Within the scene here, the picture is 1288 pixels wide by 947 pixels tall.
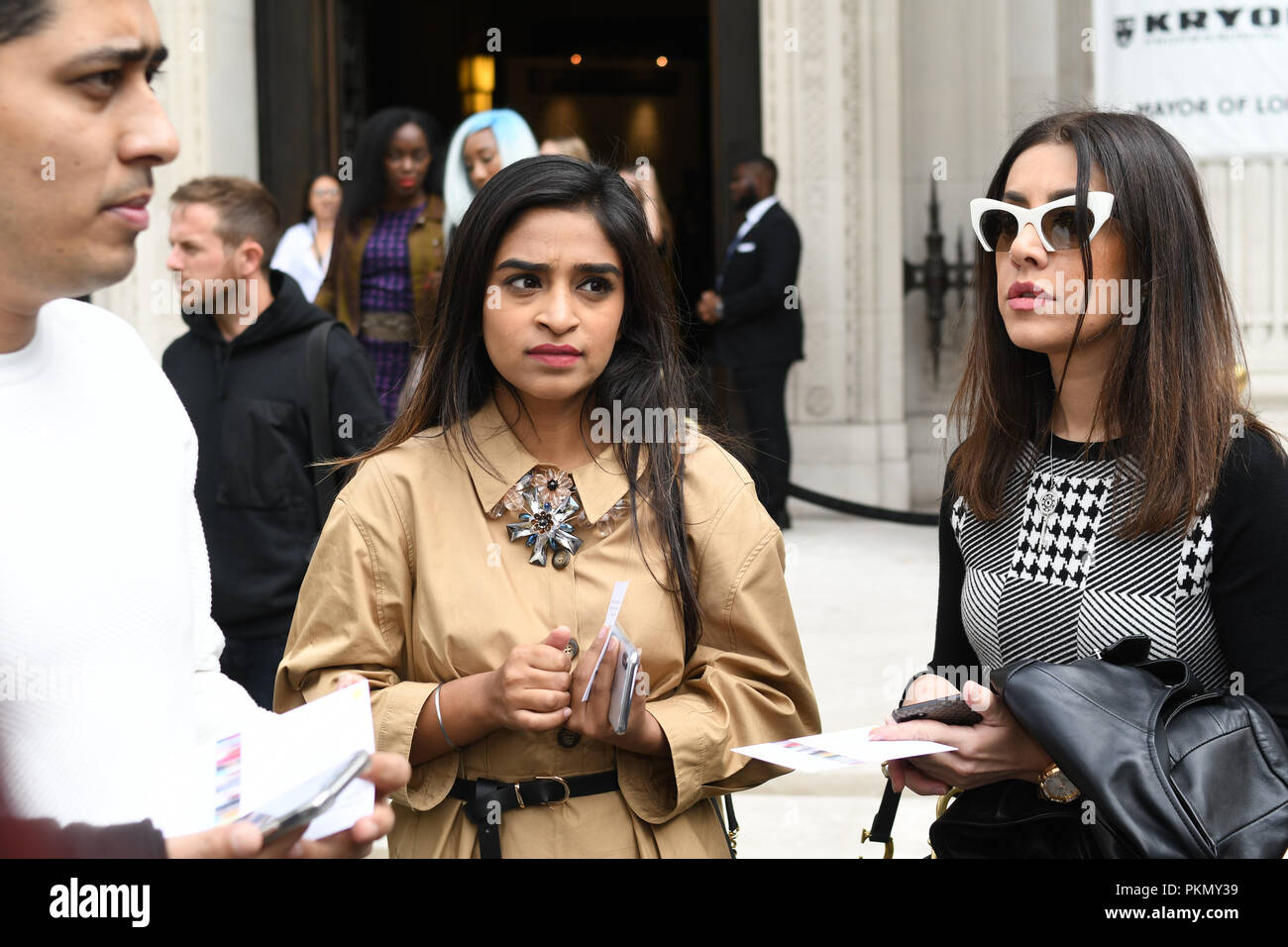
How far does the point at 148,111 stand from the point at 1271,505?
62.8 inches

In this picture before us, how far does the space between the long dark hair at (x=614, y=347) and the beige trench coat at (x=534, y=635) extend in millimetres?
36

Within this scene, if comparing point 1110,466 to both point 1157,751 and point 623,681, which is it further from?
point 623,681

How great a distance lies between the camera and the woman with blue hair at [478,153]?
18.4 ft

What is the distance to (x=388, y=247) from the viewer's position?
18.2ft

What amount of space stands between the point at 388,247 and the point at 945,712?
3914 mm

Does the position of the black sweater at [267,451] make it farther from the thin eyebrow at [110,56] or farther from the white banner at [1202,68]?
the white banner at [1202,68]

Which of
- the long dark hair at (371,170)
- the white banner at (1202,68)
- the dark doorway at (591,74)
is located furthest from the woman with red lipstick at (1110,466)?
the dark doorway at (591,74)

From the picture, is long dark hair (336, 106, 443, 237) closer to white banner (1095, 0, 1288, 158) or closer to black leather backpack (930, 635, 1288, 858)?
white banner (1095, 0, 1288, 158)

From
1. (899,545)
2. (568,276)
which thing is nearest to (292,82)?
(899,545)

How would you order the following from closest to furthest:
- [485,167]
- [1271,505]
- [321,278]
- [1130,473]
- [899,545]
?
[1271,505]
[1130,473]
[485,167]
[321,278]
[899,545]

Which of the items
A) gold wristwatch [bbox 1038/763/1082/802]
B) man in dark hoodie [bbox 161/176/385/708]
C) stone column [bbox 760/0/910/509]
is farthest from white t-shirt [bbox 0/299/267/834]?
stone column [bbox 760/0/910/509]
